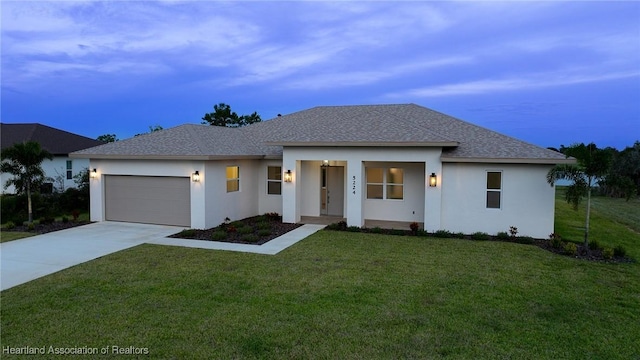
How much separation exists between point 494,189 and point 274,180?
28.7ft

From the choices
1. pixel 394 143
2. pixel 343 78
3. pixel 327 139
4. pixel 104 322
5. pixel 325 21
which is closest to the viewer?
pixel 104 322

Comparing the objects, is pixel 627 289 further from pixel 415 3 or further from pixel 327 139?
pixel 415 3

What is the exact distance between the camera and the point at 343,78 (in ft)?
106

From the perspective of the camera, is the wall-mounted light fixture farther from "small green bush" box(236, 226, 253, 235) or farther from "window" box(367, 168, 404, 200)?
"small green bush" box(236, 226, 253, 235)

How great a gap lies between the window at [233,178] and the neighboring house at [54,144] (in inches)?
500

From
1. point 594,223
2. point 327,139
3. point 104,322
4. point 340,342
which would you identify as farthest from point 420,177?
point 104,322

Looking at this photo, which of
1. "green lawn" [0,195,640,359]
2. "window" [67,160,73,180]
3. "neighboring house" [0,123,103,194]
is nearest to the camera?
"green lawn" [0,195,640,359]

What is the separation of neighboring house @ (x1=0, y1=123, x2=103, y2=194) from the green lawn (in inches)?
642

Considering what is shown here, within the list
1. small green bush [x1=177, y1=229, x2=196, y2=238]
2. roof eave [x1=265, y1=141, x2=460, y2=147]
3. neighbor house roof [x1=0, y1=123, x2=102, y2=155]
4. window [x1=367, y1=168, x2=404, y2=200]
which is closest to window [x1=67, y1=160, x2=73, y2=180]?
neighbor house roof [x1=0, y1=123, x2=102, y2=155]

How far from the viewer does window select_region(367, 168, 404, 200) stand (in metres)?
14.9

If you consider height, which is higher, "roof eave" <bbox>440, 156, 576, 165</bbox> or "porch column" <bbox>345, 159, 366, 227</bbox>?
"roof eave" <bbox>440, 156, 576, 165</bbox>

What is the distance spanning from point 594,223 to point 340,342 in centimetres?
1595

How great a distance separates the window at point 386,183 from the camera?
1493 centimetres

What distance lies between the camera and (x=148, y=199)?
46.8 feet
